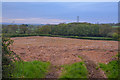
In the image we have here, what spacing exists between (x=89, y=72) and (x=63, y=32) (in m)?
13.5

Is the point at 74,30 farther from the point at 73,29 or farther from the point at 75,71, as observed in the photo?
the point at 75,71

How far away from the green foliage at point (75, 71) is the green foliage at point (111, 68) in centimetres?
72

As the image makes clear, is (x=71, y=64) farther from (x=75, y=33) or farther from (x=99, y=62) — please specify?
(x=75, y=33)

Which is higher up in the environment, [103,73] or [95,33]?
[95,33]

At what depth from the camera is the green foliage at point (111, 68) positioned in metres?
4.01

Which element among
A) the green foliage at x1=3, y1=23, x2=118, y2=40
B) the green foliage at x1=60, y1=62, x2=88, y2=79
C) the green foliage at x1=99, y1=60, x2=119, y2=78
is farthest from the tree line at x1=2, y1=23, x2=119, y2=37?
the green foliage at x1=60, y1=62, x2=88, y2=79

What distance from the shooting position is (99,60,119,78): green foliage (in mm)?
4008

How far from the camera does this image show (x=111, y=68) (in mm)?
4320

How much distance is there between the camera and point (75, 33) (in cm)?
1673

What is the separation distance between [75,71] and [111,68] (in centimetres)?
130

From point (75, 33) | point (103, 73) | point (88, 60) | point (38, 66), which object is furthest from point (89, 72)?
point (75, 33)

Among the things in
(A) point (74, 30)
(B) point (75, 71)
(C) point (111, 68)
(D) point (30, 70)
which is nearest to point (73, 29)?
(A) point (74, 30)

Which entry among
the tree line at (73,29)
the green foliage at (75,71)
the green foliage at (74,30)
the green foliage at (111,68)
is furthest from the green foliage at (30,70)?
the tree line at (73,29)

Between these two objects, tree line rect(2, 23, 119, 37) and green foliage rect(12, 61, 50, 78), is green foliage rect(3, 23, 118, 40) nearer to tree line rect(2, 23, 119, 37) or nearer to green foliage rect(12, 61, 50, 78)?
tree line rect(2, 23, 119, 37)
